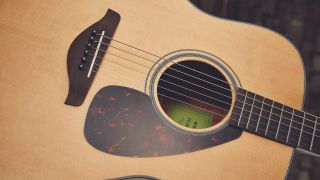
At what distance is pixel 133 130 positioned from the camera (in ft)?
2.45

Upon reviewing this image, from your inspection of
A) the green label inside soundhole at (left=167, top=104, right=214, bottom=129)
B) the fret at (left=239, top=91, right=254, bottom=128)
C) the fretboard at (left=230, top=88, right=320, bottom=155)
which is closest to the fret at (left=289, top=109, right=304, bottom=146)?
the fretboard at (left=230, top=88, right=320, bottom=155)

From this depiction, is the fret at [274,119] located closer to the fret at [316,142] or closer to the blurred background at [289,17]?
the fret at [316,142]

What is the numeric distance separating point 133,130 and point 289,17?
32.9 inches

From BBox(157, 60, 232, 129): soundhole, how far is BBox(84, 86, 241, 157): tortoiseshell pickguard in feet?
0.26

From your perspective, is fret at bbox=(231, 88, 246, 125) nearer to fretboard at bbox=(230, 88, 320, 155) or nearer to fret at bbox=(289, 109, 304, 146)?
fretboard at bbox=(230, 88, 320, 155)

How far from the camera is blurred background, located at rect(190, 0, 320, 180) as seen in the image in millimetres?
1206

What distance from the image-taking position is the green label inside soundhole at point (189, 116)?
3.16 ft

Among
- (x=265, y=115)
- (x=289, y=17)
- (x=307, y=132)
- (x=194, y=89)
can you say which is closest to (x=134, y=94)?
(x=194, y=89)

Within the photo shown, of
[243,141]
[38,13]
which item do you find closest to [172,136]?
[243,141]

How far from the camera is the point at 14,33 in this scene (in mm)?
750

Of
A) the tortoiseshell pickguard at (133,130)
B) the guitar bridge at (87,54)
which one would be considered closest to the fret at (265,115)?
the tortoiseshell pickguard at (133,130)

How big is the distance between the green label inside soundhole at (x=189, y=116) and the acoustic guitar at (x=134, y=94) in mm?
135

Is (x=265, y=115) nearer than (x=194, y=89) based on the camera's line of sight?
Yes

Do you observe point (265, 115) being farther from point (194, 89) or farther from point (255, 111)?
point (194, 89)
